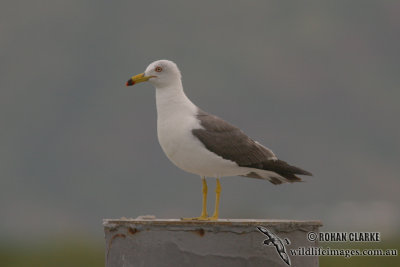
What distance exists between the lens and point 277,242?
8336 mm

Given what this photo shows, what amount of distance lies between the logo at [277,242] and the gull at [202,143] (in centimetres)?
157

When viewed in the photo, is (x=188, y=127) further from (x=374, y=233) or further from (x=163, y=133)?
(x=374, y=233)

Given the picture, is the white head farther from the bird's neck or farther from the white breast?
the white breast

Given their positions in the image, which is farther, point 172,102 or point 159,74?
point 159,74

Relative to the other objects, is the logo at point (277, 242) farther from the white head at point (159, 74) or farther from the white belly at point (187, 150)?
the white head at point (159, 74)

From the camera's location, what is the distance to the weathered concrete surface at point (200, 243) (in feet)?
26.6

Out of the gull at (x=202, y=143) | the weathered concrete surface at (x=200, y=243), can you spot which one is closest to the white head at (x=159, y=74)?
the gull at (x=202, y=143)

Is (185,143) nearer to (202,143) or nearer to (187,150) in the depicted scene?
(187,150)

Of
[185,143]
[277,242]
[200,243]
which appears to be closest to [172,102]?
[185,143]

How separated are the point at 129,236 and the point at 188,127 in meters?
2.22

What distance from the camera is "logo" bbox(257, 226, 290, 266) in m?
8.27

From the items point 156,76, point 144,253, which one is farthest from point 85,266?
point 144,253

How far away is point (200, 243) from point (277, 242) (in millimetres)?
1010

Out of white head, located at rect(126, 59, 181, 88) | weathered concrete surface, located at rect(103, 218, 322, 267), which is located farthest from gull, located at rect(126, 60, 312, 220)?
weathered concrete surface, located at rect(103, 218, 322, 267)
